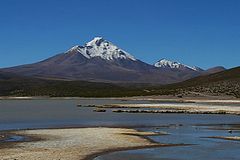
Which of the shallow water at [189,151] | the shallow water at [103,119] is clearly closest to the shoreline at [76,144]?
the shallow water at [189,151]

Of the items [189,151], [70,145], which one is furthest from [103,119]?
[189,151]

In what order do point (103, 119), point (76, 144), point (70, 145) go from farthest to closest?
point (103, 119) < point (76, 144) < point (70, 145)

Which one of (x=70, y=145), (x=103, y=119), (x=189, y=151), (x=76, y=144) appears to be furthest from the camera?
(x=103, y=119)

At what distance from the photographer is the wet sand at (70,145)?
98.0 ft

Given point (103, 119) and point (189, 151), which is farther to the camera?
point (103, 119)

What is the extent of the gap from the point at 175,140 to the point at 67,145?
943cm

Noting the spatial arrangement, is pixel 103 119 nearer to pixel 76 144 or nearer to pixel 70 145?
pixel 76 144

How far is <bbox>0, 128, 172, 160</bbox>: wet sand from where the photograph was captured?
29859mm

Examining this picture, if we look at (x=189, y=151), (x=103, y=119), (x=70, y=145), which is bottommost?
(x=189, y=151)

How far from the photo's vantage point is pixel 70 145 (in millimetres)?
35312

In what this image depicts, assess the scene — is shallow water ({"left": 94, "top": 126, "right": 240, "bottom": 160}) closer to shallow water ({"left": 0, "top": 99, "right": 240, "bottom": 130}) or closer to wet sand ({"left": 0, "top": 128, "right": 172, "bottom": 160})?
wet sand ({"left": 0, "top": 128, "right": 172, "bottom": 160})

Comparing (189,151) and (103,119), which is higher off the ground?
(103,119)

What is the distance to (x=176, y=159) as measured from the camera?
29.4m

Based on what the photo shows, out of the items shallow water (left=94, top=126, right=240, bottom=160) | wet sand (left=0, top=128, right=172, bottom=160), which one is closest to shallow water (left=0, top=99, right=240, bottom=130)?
wet sand (left=0, top=128, right=172, bottom=160)
